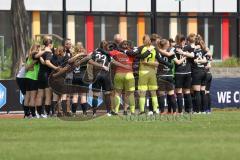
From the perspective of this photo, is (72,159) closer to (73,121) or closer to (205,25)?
(73,121)

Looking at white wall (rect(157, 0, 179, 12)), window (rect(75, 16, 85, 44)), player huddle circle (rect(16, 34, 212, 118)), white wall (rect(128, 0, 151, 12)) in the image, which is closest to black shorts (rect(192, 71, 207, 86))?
player huddle circle (rect(16, 34, 212, 118))

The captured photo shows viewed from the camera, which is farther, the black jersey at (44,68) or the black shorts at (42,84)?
the black shorts at (42,84)

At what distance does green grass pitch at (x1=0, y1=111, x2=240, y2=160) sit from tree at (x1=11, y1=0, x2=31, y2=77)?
16.3m

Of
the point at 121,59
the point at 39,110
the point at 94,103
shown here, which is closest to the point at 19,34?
the point at 94,103

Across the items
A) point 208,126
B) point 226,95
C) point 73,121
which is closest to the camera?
point 208,126

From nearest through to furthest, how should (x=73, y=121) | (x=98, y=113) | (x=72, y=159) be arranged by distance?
(x=72, y=159) < (x=73, y=121) < (x=98, y=113)

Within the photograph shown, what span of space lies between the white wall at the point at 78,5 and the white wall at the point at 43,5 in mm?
533

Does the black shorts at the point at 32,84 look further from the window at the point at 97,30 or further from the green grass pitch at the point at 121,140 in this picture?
the window at the point at 97,30

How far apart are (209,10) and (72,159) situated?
44234mm

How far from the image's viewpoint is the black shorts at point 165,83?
1011 inches

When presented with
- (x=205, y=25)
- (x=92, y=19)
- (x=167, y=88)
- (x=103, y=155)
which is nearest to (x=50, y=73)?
(x=167, y=88)

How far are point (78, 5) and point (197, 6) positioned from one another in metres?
7.69

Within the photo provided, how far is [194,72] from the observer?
26453 mm

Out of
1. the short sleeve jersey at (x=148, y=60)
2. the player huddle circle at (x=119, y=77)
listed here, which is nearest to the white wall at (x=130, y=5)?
the player huddle circle at (x=119, y=77)
